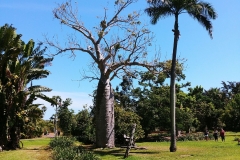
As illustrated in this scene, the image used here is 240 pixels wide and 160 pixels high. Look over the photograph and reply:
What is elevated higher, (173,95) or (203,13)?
(203,13)

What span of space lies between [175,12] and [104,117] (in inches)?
299

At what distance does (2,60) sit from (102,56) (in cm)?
612

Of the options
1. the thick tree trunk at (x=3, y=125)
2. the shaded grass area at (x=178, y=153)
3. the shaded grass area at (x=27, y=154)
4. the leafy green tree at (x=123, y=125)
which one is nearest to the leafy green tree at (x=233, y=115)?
the leafy green tree at (x=123, y=125)

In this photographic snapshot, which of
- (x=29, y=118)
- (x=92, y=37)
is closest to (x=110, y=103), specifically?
(x=92, y=37)

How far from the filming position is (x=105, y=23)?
21.2 meters

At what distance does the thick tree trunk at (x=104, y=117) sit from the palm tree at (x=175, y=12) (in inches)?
Result: 165

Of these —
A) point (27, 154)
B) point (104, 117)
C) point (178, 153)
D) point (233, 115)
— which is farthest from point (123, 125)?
point (233, 115)

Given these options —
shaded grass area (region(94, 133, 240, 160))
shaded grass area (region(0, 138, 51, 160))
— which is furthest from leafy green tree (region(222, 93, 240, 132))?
shaded grass area (region(0, 138, 51, 160))

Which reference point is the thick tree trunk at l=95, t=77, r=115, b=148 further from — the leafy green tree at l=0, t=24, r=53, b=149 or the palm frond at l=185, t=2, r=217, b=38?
the palm frond at l=185, t=2, r=217, b=38

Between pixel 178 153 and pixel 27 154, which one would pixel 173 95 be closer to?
pixel 178 153

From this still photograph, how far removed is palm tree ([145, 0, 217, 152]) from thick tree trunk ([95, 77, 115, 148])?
4.18m

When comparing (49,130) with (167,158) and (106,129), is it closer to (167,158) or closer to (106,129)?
(106,129)

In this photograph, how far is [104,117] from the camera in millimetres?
20156

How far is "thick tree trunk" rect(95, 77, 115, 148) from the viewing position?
793 inches
